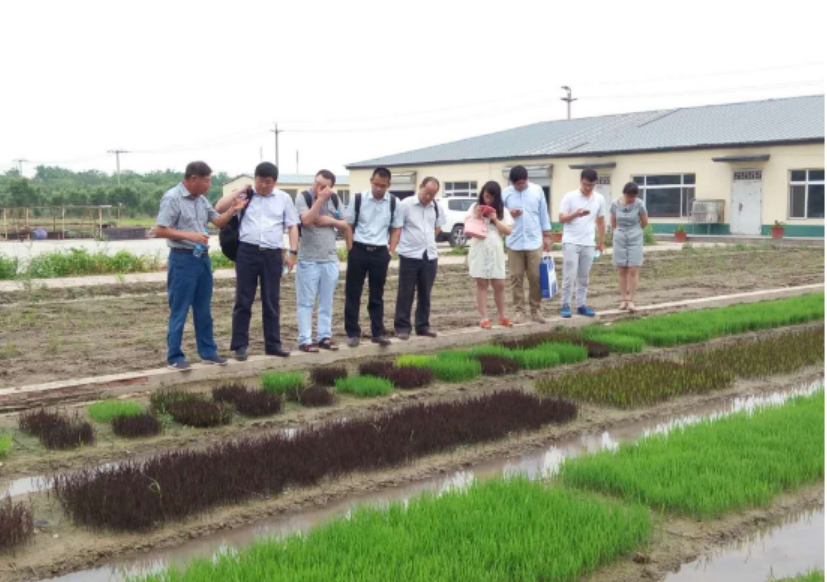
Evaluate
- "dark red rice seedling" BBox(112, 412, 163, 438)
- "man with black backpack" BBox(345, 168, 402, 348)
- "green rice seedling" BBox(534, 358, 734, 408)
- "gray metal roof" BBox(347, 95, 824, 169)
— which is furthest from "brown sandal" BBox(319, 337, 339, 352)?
"gray metal roof" BBox(347, 95, 824, 169)

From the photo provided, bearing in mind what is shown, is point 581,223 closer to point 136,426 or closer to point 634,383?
point 634,383

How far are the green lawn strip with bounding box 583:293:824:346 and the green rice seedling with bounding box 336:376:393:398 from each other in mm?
3274

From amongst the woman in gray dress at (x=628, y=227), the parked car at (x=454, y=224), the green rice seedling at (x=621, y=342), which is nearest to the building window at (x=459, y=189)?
the parked car at (x=454, y=224)

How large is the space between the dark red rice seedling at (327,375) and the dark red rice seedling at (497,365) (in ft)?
4.37

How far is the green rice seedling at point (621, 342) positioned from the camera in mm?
9312

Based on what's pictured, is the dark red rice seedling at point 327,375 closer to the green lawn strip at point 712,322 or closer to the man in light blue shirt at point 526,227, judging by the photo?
the man in light blue shirt at point 526,227

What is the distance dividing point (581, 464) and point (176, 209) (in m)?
4.06

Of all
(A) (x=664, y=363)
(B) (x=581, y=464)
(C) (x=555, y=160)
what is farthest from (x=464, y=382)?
(C) (x=555, y=160)

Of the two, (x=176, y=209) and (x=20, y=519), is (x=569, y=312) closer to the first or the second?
(x=176, y=209)

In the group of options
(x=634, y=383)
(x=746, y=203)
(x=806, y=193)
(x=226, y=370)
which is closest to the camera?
(x=634, y=383)

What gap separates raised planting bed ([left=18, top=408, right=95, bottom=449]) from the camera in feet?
18.8

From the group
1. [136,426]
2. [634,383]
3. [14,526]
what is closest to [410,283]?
[634,383]

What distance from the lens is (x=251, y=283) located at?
800cm

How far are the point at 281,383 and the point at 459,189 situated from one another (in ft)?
112
